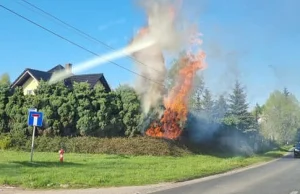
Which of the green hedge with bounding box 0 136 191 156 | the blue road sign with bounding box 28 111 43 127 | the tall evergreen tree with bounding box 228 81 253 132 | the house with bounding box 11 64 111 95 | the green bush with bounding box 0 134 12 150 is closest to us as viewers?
the blue road sign with bounding box 28 111 43 127

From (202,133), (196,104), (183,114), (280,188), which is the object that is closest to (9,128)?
(183,114)

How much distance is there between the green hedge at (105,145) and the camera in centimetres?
Result: 2898

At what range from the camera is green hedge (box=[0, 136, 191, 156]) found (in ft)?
95.1

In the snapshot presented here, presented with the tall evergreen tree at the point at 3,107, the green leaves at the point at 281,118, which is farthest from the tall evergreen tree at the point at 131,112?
the green leaves at the point at 281,118

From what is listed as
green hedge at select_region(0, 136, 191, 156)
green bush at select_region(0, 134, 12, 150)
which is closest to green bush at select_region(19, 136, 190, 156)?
green hedge at select_region(0, 136, 191, 156)

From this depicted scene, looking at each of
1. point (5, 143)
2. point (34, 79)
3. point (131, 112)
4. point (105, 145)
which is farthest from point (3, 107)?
point (34, 79)

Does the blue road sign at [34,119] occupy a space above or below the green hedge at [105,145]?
above

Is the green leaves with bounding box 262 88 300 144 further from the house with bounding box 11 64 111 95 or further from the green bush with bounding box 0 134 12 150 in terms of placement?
the green bush with bounding box 0 134 12 150

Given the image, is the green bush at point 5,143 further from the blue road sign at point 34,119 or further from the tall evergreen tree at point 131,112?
the blue road sign at point 34,119

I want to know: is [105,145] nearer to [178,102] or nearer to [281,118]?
[178,102]

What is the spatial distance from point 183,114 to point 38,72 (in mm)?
19380

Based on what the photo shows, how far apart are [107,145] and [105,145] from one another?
0.16 m

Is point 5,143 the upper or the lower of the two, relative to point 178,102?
lower

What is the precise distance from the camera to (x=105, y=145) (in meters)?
29.7
